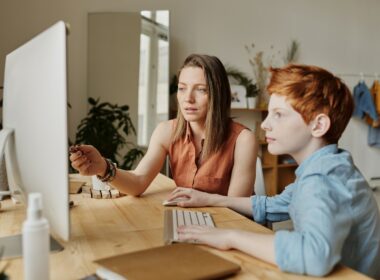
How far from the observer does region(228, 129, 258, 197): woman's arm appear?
5.57 ft

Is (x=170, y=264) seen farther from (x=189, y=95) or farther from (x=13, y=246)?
(x=189, y=95)

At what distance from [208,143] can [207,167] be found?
0.10m

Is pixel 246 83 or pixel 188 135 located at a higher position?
pixel 246 83

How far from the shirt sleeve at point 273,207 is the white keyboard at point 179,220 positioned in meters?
0.18

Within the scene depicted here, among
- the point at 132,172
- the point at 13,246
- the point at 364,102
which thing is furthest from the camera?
the point at 364,102

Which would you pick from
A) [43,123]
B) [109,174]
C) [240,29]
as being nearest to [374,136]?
[240,29]

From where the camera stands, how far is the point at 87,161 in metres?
1.49

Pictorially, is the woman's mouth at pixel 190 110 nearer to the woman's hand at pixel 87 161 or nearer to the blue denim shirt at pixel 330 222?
the woman's hand at pixel 87 161

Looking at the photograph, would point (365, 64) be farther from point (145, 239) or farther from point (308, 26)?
point (145, 239)

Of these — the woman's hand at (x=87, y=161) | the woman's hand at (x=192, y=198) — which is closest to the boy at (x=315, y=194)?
the woman's hand at (x=192, y=198)

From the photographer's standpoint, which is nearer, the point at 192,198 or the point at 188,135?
the point at 192,198

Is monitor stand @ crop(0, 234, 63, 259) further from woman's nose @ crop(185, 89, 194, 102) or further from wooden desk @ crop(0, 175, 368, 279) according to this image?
woman's nose @ crop(185, 89, 194, 102)

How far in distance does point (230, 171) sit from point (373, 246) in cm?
84

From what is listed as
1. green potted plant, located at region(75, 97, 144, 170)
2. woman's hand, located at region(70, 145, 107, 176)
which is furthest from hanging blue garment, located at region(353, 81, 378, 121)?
woman's hand, located at region(70, 145, 107, 176)
